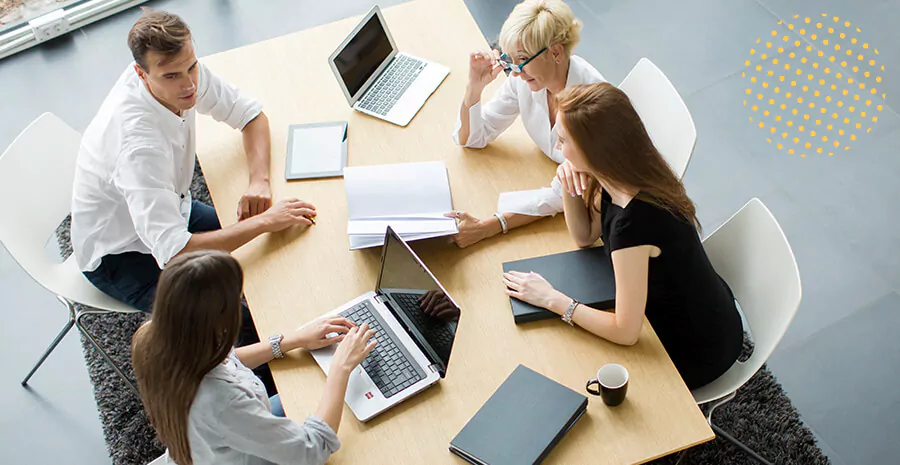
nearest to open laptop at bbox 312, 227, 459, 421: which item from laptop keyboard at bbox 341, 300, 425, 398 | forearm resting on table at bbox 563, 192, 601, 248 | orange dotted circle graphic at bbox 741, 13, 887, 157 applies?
laptop keyboard at bbox 341, 300, 425, 398

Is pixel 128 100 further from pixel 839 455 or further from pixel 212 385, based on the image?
pixel 839 455

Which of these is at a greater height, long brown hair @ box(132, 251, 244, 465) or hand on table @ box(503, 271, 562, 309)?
long brown hair @ box(132, 251, 244, 465)

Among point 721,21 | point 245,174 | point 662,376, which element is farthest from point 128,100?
point 721,21

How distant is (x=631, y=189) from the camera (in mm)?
1993

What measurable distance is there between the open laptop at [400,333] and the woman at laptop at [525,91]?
0.26 metres

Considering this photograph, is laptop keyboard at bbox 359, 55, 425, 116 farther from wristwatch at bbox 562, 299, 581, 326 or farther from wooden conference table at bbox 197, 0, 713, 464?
wristwatch at bbox 562, 299, 581, 326

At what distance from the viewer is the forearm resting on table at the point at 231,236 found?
2305 mm

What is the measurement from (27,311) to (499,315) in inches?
A: 83.7

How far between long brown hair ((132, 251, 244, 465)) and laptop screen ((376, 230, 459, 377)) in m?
0.46

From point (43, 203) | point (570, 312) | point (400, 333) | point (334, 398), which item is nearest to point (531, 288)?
point (570, 312)

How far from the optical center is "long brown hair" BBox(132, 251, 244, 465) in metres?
1.64

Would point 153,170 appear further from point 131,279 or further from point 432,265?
point 432,265

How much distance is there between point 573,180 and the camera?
2.18 metres

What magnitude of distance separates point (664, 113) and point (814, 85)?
1.56 m
